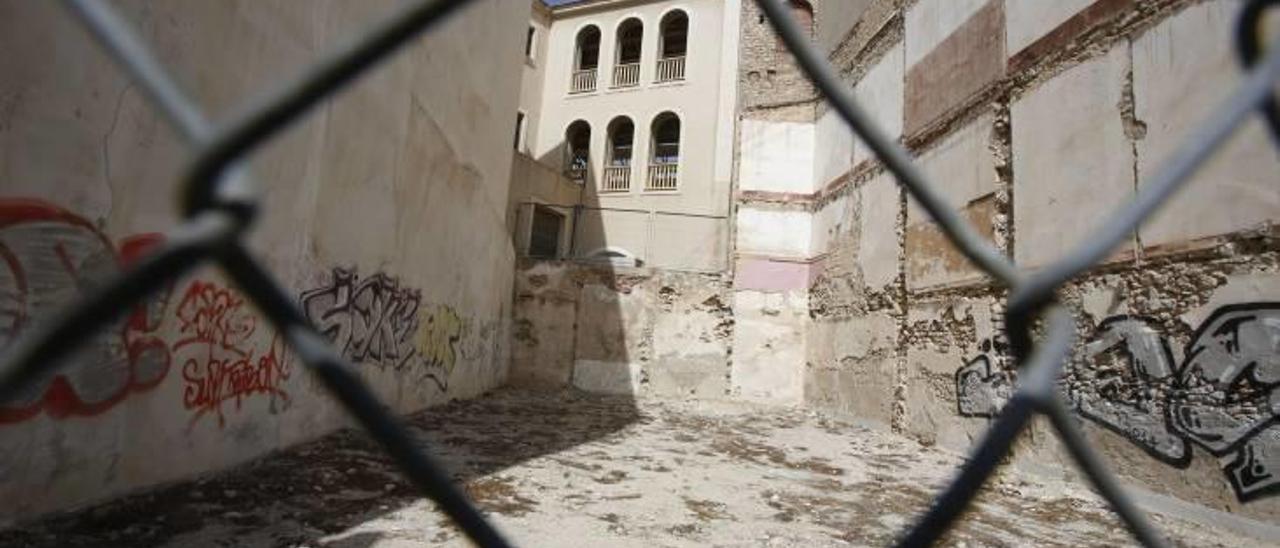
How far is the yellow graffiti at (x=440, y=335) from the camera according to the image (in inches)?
286

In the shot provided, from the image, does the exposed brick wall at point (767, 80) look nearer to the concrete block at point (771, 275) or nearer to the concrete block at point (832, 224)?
the concrete block at point (832, 224)

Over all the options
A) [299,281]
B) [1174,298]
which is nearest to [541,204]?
[299,281]

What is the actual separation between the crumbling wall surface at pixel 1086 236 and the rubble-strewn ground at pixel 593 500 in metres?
0.58

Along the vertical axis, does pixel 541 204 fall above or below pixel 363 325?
above

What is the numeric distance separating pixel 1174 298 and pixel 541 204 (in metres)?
11.6

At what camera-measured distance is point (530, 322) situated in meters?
12.0

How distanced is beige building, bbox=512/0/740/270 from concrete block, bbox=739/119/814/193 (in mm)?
1776

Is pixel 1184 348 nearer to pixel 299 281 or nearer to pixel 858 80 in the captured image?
pixel 299 281

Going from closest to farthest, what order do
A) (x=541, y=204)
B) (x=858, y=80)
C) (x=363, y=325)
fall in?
(x=363, y=325)
(x=858, y=80)
(x=541, y=204)

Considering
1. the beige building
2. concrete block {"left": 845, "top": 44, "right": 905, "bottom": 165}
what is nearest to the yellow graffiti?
concrete block {"left": 845, "top": 44, "right": 905, "bottom": 165}

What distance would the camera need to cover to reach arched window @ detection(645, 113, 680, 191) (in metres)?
17.4

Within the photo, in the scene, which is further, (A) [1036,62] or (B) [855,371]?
(B) [855,371]

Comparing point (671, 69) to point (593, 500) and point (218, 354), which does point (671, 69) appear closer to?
point (593, 500)

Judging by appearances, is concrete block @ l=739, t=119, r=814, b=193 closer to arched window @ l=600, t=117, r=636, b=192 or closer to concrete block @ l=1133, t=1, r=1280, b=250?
arched window @ l=600, t=117, r=636, b=192
